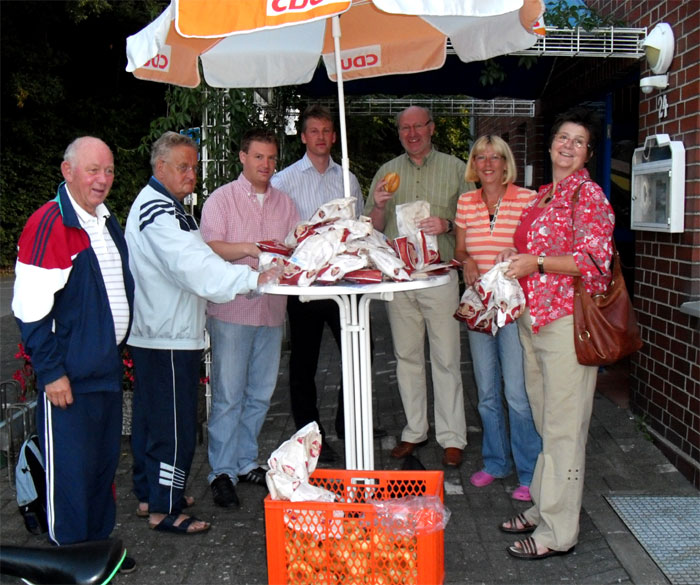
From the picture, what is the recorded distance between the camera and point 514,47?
4.03 meters

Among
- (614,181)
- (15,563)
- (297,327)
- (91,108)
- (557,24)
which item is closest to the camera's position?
(15,563)

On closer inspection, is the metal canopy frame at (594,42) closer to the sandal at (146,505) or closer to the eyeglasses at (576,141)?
the eyeglasses at (576,141)

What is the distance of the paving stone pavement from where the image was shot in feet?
10.6

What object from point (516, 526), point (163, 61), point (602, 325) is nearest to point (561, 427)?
point (602, 325)

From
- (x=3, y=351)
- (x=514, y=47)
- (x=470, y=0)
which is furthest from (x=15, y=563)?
(x=3, y=351)

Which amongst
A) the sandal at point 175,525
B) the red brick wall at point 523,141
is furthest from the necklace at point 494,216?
the red brick wall at point 523,141

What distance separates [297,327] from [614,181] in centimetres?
367

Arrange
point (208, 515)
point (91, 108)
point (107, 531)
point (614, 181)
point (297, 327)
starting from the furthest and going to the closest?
point (91, 108) → point (614, 181) → point (297, 327) → point (208, 515) → point (107, 531)

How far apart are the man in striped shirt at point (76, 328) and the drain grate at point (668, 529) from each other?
2.46 meters

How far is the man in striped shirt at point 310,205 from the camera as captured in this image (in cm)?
458

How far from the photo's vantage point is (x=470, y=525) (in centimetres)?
370

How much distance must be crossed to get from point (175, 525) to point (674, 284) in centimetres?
310

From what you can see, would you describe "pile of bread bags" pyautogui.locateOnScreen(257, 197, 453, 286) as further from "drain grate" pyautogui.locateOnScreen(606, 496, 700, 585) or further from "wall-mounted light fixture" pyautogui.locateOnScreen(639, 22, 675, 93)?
"wall-mounted light fixture" pyautogui.locateOnScreen(639, 22, 675, 93)

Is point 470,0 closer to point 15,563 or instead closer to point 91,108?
point 15,563
